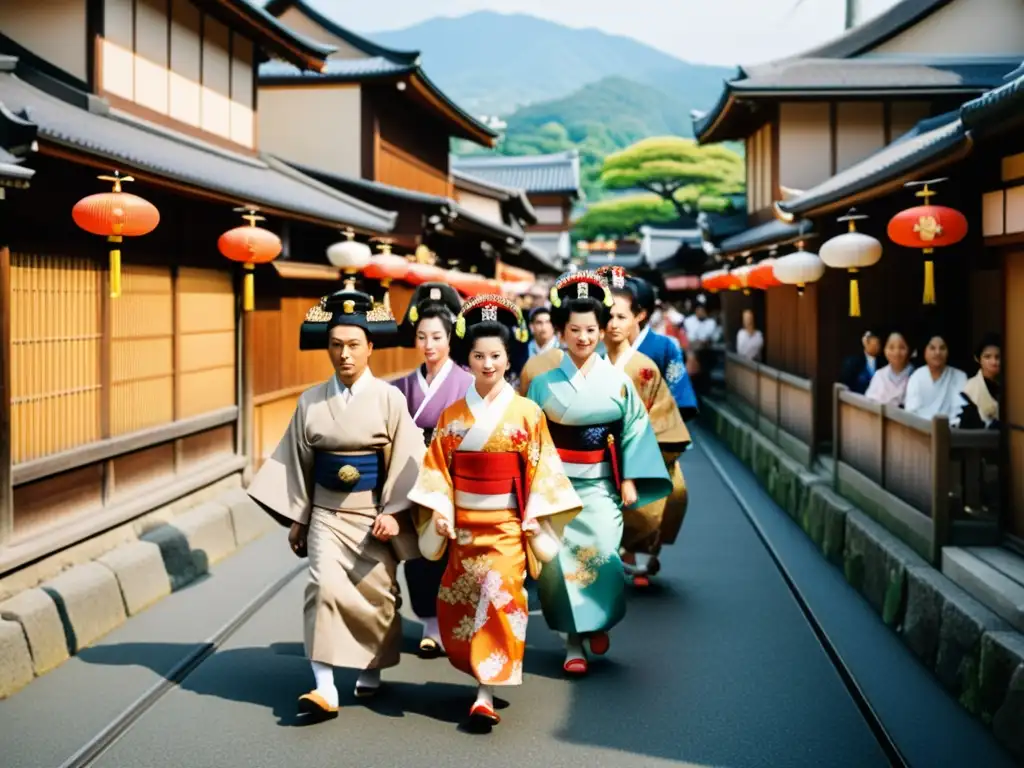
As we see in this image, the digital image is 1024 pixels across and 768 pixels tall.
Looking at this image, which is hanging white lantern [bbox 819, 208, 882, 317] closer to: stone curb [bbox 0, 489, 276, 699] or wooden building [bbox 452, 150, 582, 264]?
stone curb [bbox 0, 489, 276, 699]

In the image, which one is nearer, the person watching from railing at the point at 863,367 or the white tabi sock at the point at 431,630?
the white tabi sock at the point at 431,630

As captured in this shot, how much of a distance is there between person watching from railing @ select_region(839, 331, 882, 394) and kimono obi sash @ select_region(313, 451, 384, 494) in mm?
7185

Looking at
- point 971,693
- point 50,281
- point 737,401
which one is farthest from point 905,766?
point 737,401

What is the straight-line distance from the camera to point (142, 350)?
9031 mm

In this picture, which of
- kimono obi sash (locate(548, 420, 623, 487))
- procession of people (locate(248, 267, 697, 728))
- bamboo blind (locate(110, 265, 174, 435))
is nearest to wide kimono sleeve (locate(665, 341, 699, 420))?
kimono obi sash (locate(548, 420, 623, 487))

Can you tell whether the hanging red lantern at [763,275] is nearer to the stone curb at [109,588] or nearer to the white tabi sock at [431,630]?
the stone curb at [109,588]

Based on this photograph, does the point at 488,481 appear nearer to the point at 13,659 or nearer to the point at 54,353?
the point at 13,659

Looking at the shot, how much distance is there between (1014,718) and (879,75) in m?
13.0

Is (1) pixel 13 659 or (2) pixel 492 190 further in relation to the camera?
(2) pixel 492 190

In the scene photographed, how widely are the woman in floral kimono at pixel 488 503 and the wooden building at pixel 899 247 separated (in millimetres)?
2578

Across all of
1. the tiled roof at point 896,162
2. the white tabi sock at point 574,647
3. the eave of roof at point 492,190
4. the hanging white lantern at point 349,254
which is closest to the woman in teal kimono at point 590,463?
the white tabi sock at point 574,647

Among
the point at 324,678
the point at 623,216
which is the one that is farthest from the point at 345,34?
the point at 623,216

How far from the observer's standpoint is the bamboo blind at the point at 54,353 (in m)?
7.03

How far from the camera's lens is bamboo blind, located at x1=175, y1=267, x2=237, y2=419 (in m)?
9.95
